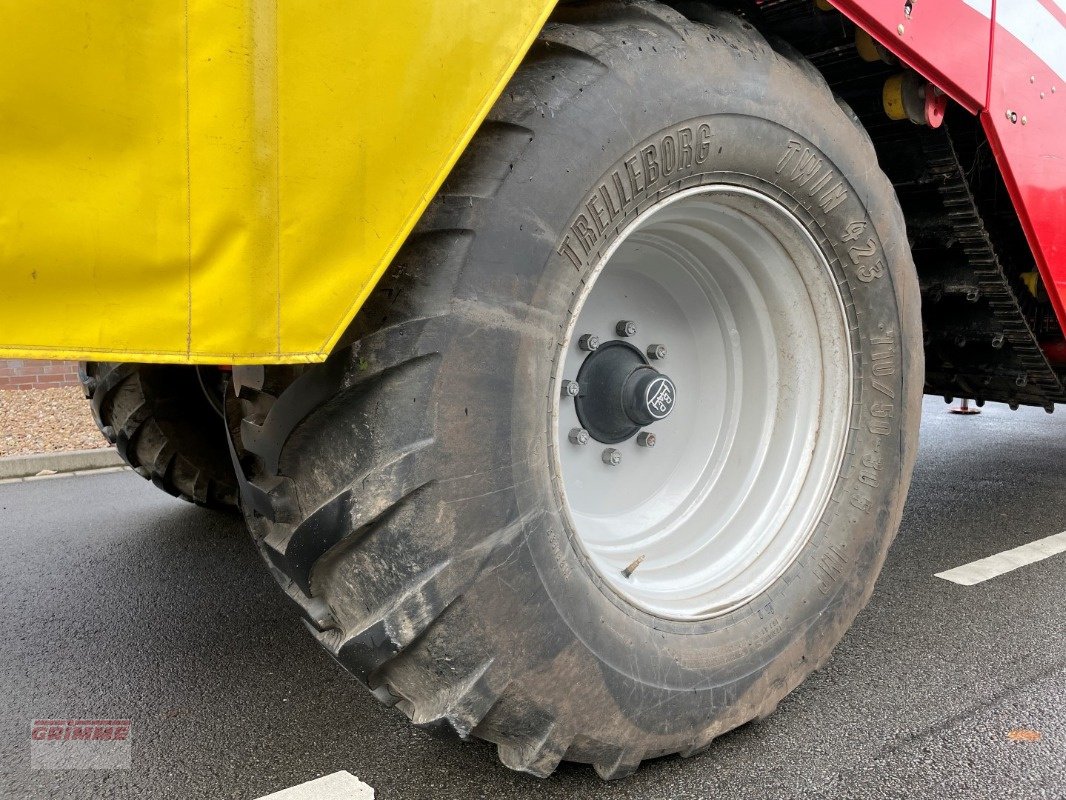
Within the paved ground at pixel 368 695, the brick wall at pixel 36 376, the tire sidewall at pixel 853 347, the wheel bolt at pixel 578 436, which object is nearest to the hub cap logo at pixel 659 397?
the wheel bolt at pixel 578 436

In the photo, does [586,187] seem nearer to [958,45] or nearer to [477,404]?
[477,404]

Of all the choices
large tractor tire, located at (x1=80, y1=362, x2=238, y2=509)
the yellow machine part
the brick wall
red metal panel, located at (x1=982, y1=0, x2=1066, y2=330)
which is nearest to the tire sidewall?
the yellow machine part

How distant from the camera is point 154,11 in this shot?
0.99 meters

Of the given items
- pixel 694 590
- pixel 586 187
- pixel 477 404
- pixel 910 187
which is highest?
pixel 910 187

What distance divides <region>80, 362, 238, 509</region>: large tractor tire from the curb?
241cm

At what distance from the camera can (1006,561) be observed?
327cm

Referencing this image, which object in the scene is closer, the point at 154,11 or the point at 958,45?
the point at 154,11

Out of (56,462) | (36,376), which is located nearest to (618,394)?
(56,462)

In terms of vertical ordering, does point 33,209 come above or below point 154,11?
below

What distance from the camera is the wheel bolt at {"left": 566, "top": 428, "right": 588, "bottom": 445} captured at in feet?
6.78

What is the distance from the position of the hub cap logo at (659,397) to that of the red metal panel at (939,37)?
2.83 ft

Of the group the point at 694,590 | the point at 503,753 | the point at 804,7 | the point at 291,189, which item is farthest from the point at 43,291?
the point at 804,7

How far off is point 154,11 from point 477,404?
Result: 27.6 inches

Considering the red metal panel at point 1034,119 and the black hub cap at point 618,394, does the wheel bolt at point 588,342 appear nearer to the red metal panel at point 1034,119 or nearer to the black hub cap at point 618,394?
the black hub cap at point 618,394
